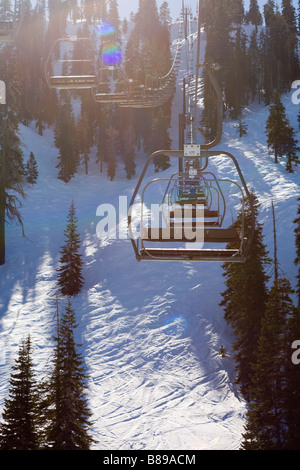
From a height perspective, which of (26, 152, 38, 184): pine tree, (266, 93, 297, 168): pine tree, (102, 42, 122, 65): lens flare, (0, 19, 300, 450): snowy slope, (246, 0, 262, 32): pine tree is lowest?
(0, 19, 300, 450): snowy slope

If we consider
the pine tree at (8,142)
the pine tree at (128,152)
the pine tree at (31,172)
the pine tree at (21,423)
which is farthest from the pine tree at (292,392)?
the pine tree at (128,152)

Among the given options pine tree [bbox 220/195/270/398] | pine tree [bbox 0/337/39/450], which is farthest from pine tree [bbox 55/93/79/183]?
pine tree [bbox 0/337/39/450]

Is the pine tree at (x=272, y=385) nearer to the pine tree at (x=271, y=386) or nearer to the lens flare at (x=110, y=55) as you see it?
the pine tree at (x=271, y=386)

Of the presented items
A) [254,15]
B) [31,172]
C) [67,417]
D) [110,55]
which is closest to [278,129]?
[31,172]

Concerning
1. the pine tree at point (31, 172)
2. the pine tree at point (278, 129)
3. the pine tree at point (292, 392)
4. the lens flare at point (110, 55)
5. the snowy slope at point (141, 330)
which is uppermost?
the lens flare at point (110, 55)

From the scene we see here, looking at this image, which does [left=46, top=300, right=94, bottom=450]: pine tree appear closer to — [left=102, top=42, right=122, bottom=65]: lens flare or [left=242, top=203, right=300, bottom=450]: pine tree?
[left=242, top=203, right=300, bottom=450]: pine tree

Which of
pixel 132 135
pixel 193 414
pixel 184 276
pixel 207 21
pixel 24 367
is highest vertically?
pixel 207 21
